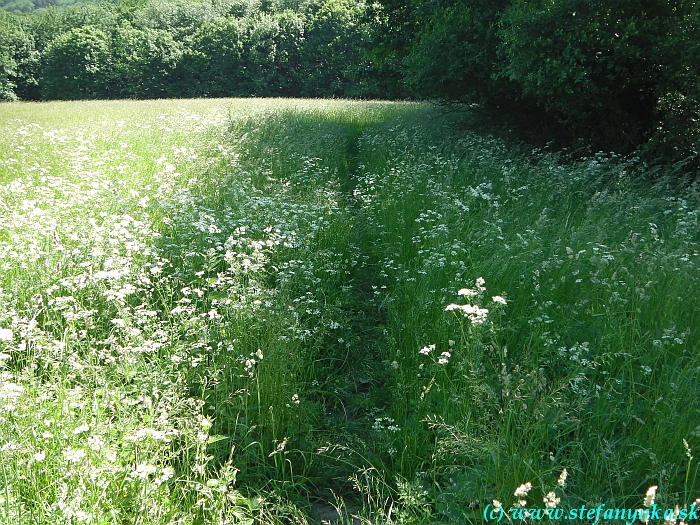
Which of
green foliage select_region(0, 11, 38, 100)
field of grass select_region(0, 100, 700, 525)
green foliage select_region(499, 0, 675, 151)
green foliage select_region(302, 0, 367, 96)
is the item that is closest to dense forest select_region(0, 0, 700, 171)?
green foliage select_region(499, 0, 675, 151)

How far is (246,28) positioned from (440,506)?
61.6 meters

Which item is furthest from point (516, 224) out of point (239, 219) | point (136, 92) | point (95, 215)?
point (136, 92)

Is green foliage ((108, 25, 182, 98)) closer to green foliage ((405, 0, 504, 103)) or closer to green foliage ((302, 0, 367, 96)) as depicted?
green foliage ((302, 0, 367, 96))

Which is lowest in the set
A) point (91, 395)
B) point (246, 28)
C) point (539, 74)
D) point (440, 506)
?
point (440, 506)

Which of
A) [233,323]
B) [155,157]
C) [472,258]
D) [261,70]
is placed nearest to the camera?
[233,323]

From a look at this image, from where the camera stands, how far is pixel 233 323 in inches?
167

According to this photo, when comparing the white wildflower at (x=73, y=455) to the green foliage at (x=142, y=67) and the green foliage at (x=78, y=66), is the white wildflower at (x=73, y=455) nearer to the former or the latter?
the green foliage at (x=142, y=67)

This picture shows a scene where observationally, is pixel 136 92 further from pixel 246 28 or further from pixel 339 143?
pixel 339 143

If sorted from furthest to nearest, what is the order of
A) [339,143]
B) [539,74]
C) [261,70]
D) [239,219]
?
1. [261,70]
2. [339,143]
3. [539,74]
4. [239,219]

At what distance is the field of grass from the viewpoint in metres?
2.75

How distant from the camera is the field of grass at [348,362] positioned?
2748 mm

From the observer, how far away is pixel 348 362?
4766mm

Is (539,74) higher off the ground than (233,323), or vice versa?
(539,74)

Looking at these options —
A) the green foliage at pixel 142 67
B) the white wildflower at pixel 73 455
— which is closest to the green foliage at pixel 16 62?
the green foliage at pixel 142 67
